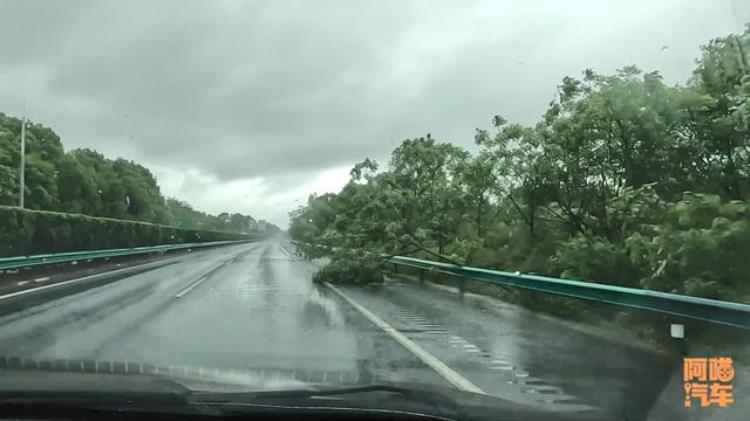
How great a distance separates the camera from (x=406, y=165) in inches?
953

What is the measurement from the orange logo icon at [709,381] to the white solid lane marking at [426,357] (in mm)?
1884

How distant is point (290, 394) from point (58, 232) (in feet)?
88.1

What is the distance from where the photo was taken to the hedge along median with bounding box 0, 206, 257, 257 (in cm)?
2570

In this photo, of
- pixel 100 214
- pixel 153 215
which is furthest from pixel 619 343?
pixel 153 215

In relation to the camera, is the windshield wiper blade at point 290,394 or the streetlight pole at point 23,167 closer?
the windshield wiper blade at point 290,394

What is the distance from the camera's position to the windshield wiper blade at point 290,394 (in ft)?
15.9

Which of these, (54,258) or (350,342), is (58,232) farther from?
(350,342)

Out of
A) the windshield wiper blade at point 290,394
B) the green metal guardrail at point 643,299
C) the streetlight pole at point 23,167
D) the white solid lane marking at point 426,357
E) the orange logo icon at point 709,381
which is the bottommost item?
the white solid lane marking at point 426,357

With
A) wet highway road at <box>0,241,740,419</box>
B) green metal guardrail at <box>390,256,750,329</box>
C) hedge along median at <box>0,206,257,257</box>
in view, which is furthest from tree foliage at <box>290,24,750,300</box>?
hedge along median at <box>0,206,257,257</box>

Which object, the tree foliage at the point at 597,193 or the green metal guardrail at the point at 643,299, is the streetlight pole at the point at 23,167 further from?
the green metal guardrail at the point at 643,299

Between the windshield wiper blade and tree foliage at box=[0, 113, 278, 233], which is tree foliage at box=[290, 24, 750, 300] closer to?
the windshield wiper blade

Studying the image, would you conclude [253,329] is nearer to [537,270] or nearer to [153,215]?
[537,270]

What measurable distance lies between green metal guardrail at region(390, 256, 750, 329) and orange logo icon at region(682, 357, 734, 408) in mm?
549

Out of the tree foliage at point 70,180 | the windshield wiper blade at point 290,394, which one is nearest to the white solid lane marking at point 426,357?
the windshield wiper blade at point 290,394
